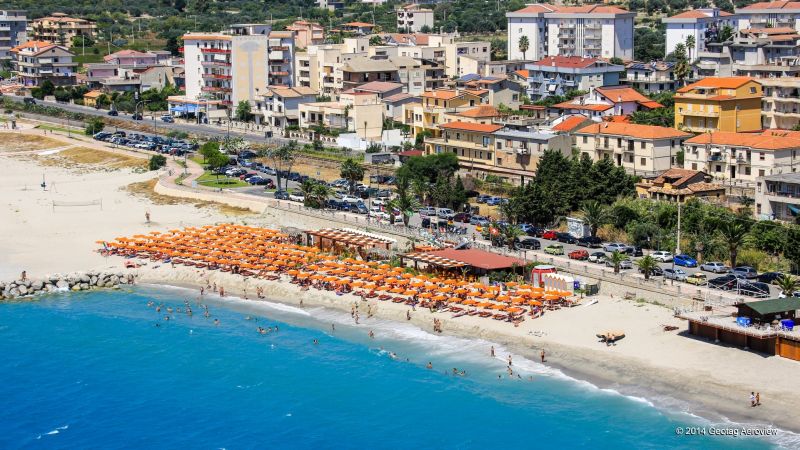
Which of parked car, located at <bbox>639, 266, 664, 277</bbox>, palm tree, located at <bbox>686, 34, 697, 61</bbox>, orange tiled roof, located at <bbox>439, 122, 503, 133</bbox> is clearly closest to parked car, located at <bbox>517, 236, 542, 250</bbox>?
parked car, located at <bbox>639, 266, 664, 277</bbox>

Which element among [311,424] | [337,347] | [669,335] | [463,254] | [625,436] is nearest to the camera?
[625,436]

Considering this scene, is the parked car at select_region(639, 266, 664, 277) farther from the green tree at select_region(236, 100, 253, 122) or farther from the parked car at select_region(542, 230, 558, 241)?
the green tree at select_region(236, 100, 253, 122)

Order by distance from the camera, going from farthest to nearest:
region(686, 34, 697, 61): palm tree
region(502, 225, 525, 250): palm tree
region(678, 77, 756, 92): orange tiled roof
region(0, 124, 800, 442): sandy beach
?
1. region(686, 34, 697, 61): palm tree
2. region(678, 77, 756, 92): orange tiled roof
3. region(502, 225, 525, 250): palm tree
4. region(0, 124, 800, 442): sandy beach

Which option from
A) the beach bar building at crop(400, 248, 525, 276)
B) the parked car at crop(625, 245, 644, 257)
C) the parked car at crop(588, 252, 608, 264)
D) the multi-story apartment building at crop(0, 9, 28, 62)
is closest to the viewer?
the beach bar building at crop(400, 248, 525, 276)

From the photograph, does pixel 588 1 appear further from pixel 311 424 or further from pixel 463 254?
pixel 311 424

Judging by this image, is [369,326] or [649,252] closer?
[369,326]

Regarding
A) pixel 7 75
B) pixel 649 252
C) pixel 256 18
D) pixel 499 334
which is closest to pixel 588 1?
pixel 256 18
